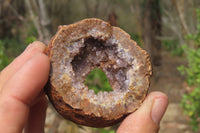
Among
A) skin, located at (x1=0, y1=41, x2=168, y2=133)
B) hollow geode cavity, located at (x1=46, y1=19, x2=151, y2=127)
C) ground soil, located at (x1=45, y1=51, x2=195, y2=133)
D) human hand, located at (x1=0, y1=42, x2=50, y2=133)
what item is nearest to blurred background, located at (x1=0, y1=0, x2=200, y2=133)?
ground soil, located at (x1=45, y1=51, x2=195, y2=133)

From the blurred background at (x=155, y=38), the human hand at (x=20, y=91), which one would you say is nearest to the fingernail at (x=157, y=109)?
the human hand at (x=20, y=91)

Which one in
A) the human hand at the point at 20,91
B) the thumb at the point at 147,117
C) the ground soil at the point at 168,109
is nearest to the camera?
the human hand at the point at 20,91

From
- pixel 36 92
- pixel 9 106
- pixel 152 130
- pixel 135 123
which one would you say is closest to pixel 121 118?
pixel 135 123

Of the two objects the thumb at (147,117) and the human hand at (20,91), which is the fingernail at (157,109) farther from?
the human hand at (20,91)

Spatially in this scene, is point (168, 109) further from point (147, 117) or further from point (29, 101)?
point (29, 101)

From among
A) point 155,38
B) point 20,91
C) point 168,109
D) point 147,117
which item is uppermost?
point 20,91

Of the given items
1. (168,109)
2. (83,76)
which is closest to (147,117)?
(83,76)

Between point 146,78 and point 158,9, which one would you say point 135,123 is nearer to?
point 146,78
